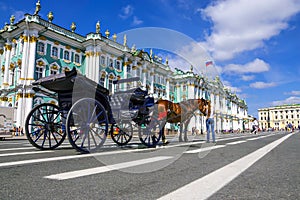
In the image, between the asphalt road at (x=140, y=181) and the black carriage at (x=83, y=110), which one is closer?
the asphalt road at (x=140, y=181)

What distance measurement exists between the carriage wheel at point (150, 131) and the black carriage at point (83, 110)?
0.40 feet

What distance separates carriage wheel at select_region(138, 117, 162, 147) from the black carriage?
0.12 metres

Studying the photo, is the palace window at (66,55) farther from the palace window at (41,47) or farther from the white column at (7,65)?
the white column at (7,65)

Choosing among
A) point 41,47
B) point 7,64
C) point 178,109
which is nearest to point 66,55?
point 41,47

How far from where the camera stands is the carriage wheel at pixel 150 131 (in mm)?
8820

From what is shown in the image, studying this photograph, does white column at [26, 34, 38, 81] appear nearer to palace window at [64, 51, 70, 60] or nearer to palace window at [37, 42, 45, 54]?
palace window at [37, 42, 45, 54]

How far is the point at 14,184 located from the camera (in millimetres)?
2986

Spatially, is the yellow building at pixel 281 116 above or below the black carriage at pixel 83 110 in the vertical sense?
above

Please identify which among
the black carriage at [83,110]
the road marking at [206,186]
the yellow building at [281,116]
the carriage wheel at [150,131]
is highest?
the yellow building at [281,116]

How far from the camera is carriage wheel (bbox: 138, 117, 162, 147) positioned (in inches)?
347

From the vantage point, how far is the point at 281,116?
6526 inches

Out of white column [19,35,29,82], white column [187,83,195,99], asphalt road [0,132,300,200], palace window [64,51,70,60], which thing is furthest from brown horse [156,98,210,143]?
white column [187,83,195,99]

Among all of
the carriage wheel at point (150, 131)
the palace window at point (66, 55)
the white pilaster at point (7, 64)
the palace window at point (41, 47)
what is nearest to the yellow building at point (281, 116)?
the palace window at point (66, 55)

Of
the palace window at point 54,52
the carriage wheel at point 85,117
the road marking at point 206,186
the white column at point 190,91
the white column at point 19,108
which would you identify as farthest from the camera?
the white column at point 190,91
